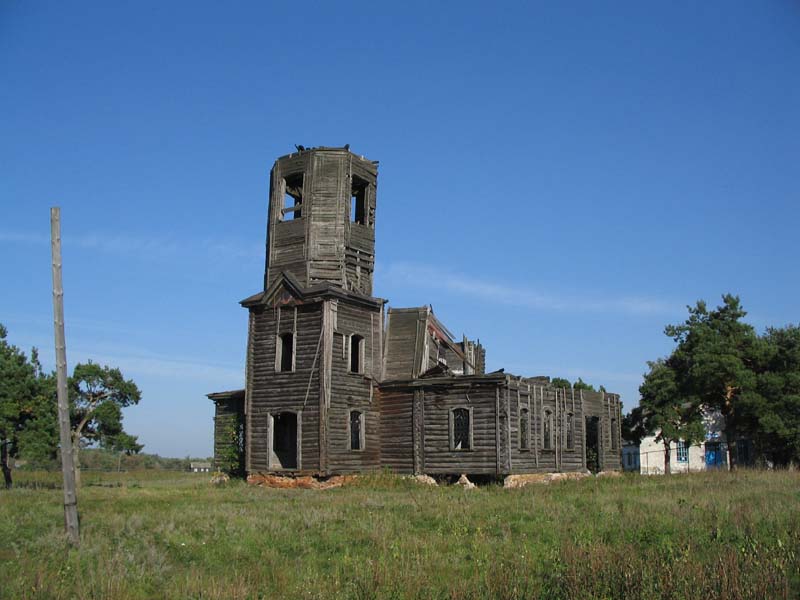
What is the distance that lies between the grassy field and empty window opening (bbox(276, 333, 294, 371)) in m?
10.3

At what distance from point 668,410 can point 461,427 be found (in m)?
14.5

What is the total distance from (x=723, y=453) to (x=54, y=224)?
44783 millimetres

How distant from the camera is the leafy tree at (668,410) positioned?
39.5 metres

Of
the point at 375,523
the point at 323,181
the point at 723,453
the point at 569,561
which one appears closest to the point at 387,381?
the point at 323,181

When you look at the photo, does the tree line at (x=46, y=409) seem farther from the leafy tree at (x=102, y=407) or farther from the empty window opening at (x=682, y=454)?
the empty window opening at (x=682, y=454)

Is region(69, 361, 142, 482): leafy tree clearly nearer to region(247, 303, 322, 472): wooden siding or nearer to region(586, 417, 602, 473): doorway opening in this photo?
region(247, 303, 322, 472): wooden siding

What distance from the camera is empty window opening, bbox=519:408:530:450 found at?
3148 cm

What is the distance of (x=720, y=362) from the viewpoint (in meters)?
38.1

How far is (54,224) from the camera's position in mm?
14703

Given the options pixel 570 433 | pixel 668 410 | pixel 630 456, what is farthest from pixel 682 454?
pixel 570 433

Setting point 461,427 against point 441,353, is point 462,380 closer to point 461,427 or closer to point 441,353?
point 461,427

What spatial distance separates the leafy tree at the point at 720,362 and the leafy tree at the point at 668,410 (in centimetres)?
48

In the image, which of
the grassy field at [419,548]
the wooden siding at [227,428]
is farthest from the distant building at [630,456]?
the grassy field at [419,548]

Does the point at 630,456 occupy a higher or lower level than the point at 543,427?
lower
